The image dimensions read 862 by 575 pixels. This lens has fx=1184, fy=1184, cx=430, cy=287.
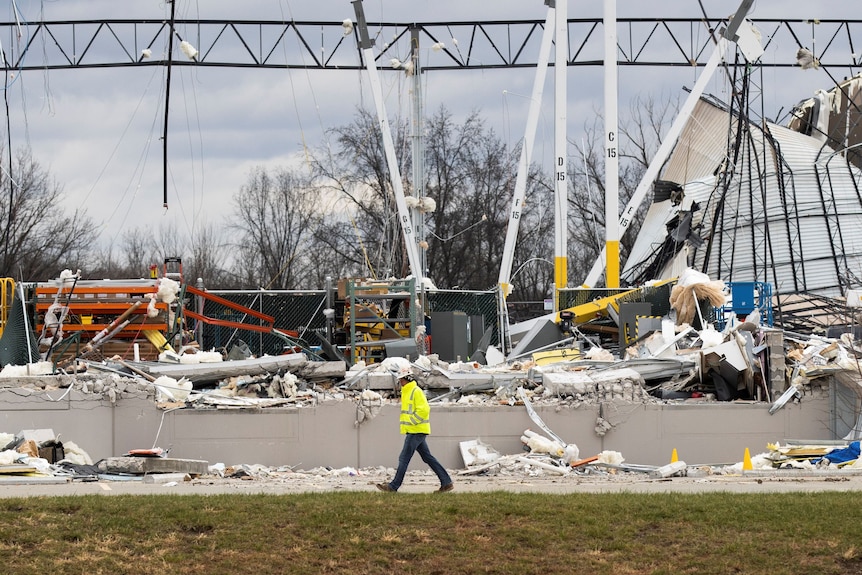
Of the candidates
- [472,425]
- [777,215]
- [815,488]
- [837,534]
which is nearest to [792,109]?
[777,215]

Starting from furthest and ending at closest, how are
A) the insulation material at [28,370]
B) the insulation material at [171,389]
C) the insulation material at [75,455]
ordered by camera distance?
1. the insulation material at [28,370]
2. the insulation material at [171,389]
3. the insulation material at [75,455]

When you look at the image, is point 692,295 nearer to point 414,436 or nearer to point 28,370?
point 414,436

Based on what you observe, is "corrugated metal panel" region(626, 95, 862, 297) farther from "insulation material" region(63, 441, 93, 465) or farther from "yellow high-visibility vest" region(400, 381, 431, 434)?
"yellow high-visibility vest" region(400, 381, 431, 434)

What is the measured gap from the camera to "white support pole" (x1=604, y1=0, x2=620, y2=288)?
30.8m

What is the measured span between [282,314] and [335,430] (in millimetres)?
9698

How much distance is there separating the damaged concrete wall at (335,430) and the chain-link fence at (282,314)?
768 cm

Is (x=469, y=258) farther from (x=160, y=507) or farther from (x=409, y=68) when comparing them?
(x=160, y=507)

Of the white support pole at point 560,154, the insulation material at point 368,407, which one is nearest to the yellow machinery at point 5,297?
the insulation material at point 368,407

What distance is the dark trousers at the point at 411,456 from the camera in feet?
42.3

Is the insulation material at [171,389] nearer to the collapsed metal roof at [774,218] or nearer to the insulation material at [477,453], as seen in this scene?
the insulation material at [477,453]

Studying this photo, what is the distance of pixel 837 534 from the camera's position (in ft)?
33.9

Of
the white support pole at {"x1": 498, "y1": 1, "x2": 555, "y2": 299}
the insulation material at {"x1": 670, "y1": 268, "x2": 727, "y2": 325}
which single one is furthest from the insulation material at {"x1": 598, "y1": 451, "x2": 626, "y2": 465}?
the white support pole at {"x1": 498, "y1": 1, "x2": 555, "y2": 299}

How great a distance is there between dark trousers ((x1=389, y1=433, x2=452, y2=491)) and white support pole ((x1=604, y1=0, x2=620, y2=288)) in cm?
1819

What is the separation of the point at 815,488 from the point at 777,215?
874 inches
